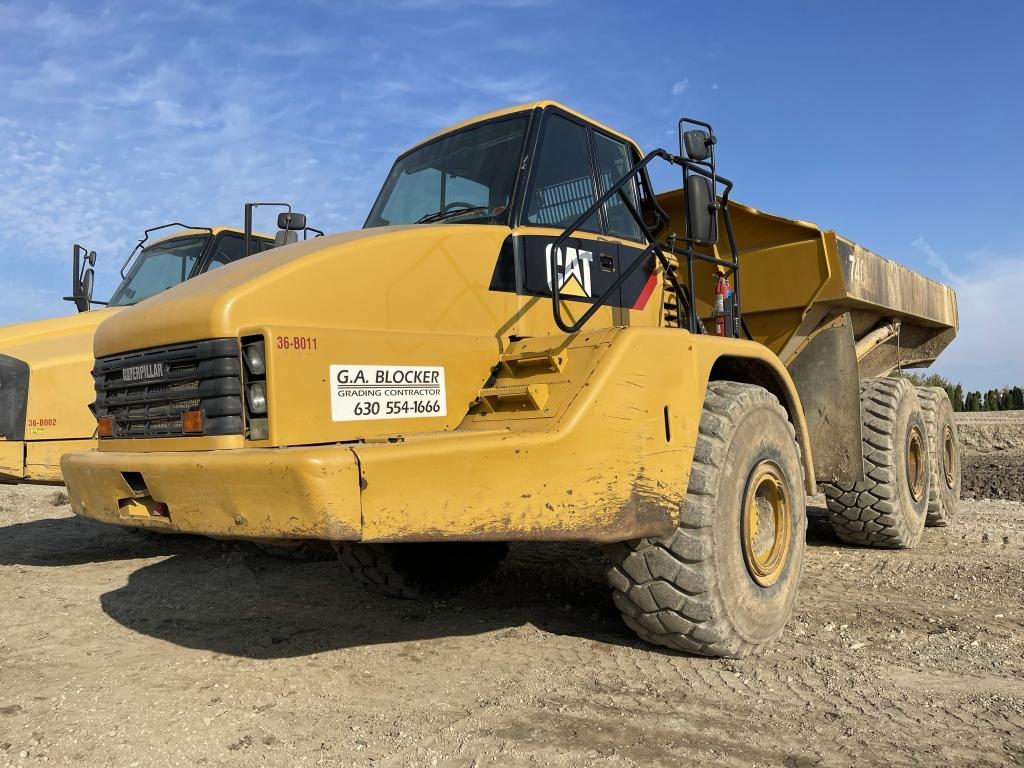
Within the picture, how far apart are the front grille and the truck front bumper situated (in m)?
0.17

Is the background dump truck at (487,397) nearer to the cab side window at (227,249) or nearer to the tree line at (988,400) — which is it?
the cab side window at (227,249)

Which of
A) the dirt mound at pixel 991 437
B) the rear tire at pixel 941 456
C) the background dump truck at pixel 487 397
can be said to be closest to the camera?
the background dump truck at pixel 487 397

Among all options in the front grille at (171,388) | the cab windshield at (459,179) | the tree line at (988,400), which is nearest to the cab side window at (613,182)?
the cab windshield at (459,179)

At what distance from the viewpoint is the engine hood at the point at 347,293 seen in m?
3.15

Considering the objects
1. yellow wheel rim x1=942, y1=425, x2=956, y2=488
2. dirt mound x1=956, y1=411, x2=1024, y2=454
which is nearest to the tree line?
dirt mound x1=956, y1=411, x2=1024, y2=454

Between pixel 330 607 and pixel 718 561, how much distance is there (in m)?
2.56

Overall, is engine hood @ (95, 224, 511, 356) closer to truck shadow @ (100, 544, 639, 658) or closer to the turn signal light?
the turn signal light

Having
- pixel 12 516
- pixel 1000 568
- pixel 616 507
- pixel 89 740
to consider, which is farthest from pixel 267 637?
pixel 12 516

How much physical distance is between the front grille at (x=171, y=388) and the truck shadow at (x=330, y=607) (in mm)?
1360

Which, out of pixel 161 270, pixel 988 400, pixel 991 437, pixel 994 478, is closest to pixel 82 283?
pixel 161 270

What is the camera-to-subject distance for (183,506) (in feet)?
10.2

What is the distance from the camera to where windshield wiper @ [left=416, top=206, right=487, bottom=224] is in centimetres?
413

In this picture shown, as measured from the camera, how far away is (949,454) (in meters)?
8.45

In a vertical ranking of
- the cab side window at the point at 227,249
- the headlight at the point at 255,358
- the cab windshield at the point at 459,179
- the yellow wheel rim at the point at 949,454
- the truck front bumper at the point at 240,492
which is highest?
the cab side window at the point at 227,249
